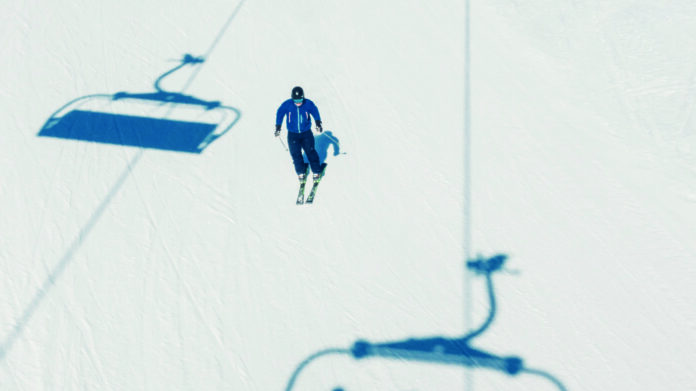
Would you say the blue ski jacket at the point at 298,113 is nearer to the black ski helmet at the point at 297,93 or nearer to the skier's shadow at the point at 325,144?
the black ski helmet at the point at 297,93

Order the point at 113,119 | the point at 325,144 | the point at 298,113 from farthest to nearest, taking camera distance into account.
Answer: the point at 113,119 → the point at 325,144 → the point at 298,113

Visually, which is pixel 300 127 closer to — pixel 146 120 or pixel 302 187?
pixel 302 187

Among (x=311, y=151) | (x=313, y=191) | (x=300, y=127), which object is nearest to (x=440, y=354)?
(x=313, y=191)

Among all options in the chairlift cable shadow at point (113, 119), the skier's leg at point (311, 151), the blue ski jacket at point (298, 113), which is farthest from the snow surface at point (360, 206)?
the blue ski jacket at point (298, 113)

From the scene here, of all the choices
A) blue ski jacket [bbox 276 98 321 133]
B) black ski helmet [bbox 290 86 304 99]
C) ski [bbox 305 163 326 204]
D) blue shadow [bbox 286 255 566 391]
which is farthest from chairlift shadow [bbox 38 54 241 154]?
blue shadow [bbox 286 255 566 391]

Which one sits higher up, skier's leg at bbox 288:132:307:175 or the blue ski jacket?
the blue ski jacket

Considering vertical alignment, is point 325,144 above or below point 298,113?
below

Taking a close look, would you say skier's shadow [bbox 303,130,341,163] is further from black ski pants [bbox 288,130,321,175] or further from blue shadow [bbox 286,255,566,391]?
blue shadow [bbox 286,255,566,391]
